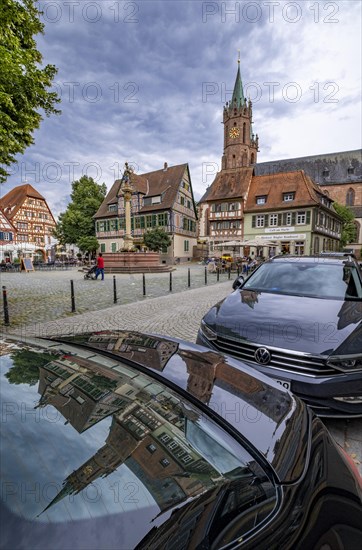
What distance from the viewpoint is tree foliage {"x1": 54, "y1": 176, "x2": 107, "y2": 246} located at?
47594 millimetres

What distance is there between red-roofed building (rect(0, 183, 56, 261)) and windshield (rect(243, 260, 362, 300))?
55.4 m

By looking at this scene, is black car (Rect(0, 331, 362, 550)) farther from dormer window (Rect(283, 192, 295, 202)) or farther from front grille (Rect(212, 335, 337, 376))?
dormer window (Rect(283, 192, 295, 202))

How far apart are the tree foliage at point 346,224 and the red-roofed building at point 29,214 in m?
53.1

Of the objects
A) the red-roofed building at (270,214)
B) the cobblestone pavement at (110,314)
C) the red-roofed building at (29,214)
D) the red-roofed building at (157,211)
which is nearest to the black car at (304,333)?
the cobblestone pavement at (110,314)

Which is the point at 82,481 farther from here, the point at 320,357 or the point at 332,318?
the point at 332,318

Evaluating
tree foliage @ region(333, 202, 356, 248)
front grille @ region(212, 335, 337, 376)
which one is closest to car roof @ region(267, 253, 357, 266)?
front grille @ region(212, 335, 337, 376)

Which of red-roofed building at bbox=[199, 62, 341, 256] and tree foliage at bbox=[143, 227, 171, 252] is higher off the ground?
red-roofed building at bbox=[199, 62, 341, 256]

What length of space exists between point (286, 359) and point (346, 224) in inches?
2292

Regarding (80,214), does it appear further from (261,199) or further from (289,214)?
(289,214)

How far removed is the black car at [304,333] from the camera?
237 cm

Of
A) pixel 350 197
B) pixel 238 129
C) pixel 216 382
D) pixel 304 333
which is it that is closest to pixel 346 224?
pixel 350 197

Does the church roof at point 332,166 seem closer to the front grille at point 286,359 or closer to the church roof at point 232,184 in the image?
the church roof at point 232,184

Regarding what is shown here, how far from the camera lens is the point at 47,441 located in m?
0.99

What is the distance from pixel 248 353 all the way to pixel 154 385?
1493 mm
